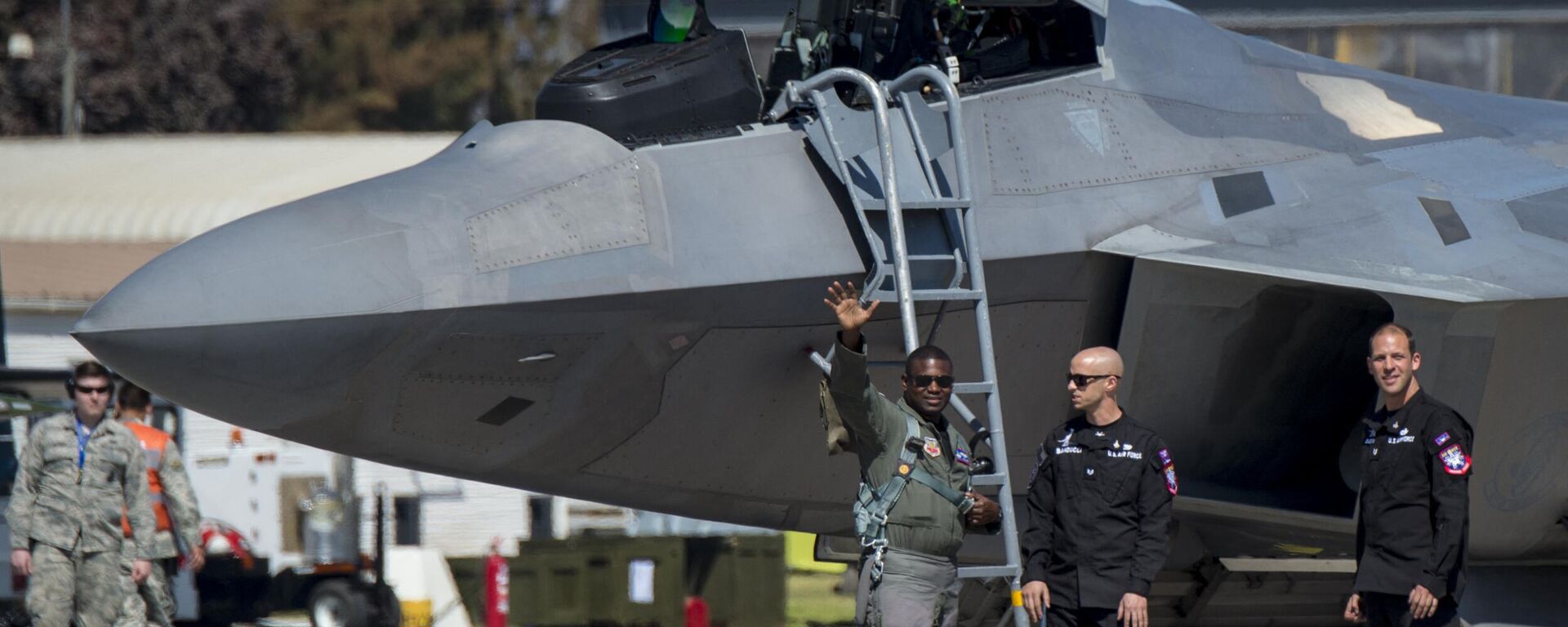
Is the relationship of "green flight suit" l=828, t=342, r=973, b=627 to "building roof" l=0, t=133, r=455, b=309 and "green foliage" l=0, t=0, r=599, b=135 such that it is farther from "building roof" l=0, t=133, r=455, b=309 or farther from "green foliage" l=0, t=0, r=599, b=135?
"green foliage" l=0, t=0, r=599, b=135

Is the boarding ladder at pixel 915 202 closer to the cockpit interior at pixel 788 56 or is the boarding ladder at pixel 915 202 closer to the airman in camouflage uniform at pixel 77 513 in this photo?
the cockpit interior at pixel 788 56

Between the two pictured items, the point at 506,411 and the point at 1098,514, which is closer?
the point at 1098,514

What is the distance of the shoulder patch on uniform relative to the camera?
5.95m

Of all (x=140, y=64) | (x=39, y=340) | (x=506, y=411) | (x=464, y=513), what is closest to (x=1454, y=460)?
(x=506, y=411)

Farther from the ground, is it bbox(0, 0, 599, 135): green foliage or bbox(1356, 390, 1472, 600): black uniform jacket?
bbox(0, 0, 599, 135): green foliage

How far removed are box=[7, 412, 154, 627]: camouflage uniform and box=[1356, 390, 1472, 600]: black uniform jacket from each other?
579 centimetres

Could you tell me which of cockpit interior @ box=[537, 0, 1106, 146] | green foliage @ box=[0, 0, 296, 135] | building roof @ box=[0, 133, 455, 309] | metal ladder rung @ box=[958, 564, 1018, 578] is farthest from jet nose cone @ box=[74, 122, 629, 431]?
green foliage @ box=[0, 0, 296, 135]

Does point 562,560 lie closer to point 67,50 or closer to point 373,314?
point 373,314

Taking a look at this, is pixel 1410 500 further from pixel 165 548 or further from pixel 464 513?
pixel 464 513

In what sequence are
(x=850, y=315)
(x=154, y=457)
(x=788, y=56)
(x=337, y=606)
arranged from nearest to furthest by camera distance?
(x=850, y=315) → (x=788, y=56) → (x=154, y=457) → (x=337, y=606)

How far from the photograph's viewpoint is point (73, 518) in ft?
28.1

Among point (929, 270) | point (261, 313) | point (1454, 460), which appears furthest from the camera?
point (929, 270)

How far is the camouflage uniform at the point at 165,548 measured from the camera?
8734mm

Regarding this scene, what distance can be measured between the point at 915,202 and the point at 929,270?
26 centimetres
